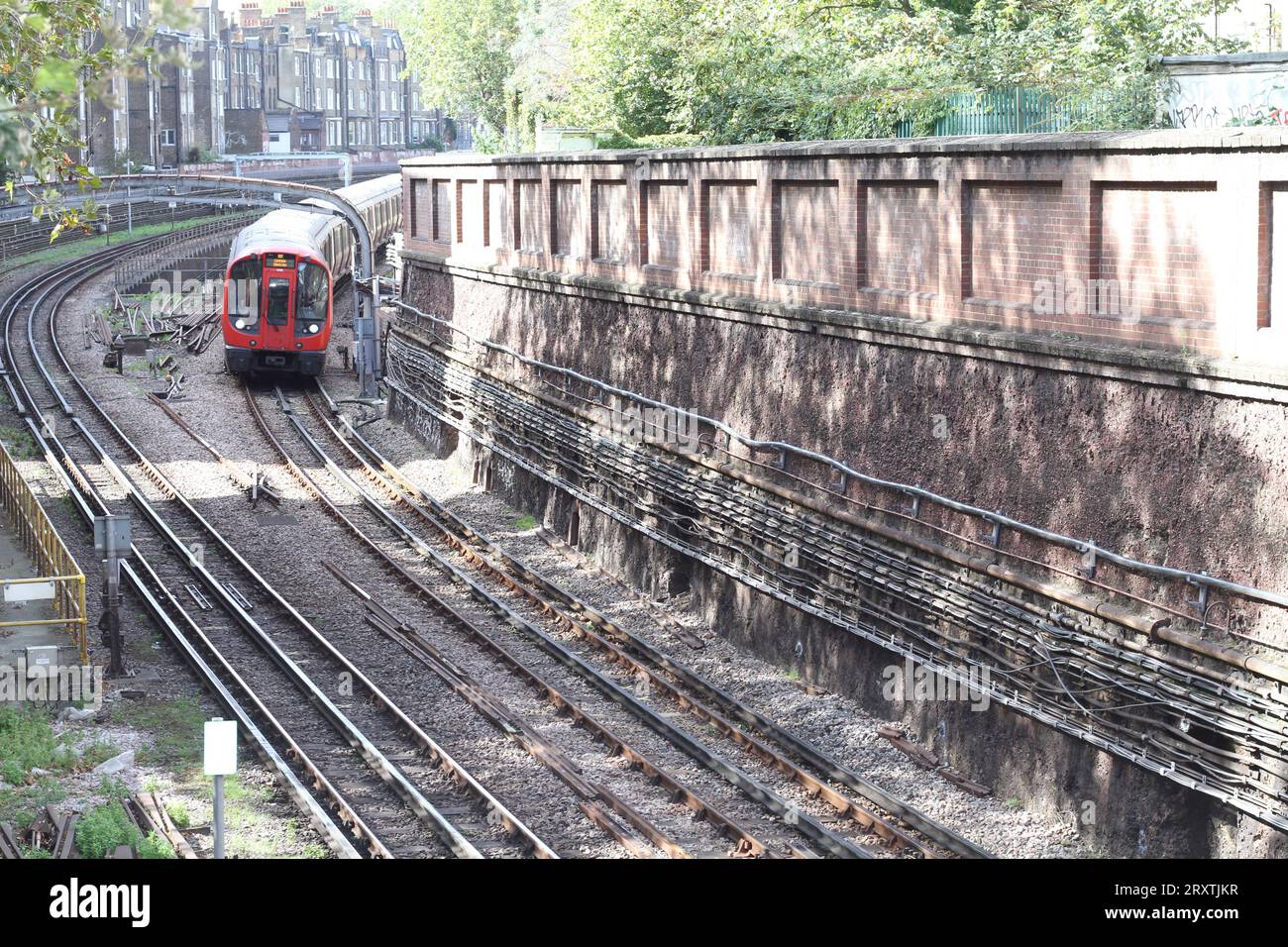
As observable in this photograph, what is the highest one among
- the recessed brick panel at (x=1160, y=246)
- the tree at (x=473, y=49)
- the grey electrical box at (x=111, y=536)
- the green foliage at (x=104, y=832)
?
the tree at (x=473, y=49)

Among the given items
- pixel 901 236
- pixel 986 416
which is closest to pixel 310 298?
pixel 901 236

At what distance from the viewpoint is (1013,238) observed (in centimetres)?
1205

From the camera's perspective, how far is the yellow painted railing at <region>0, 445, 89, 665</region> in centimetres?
Answer: 1483

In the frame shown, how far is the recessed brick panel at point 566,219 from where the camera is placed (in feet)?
67.9

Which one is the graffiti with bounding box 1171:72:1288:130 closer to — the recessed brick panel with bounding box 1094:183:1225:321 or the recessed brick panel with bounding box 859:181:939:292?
the recessed brick panel with bounding box 859:181:939:292

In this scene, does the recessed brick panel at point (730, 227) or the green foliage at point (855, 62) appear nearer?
the recessed brick panel at point (730, 227)

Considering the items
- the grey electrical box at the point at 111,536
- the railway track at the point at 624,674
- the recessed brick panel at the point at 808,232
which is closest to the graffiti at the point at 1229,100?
the recessed brick panel at the point at 808,232

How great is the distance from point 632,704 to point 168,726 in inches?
166

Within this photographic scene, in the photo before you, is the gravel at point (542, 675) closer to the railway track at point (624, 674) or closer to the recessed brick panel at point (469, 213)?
the railway track at point (624, 674)

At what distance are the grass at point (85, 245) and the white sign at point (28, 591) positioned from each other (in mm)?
36538

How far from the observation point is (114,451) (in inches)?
1011

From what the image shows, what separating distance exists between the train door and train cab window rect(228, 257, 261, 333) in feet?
0.64

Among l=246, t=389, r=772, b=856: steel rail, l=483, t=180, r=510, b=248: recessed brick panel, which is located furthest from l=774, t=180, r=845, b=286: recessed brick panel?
l=483, t=180, r=510, b=248: recessed brick panel

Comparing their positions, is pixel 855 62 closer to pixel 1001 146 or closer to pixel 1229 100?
pixel 1229 100
